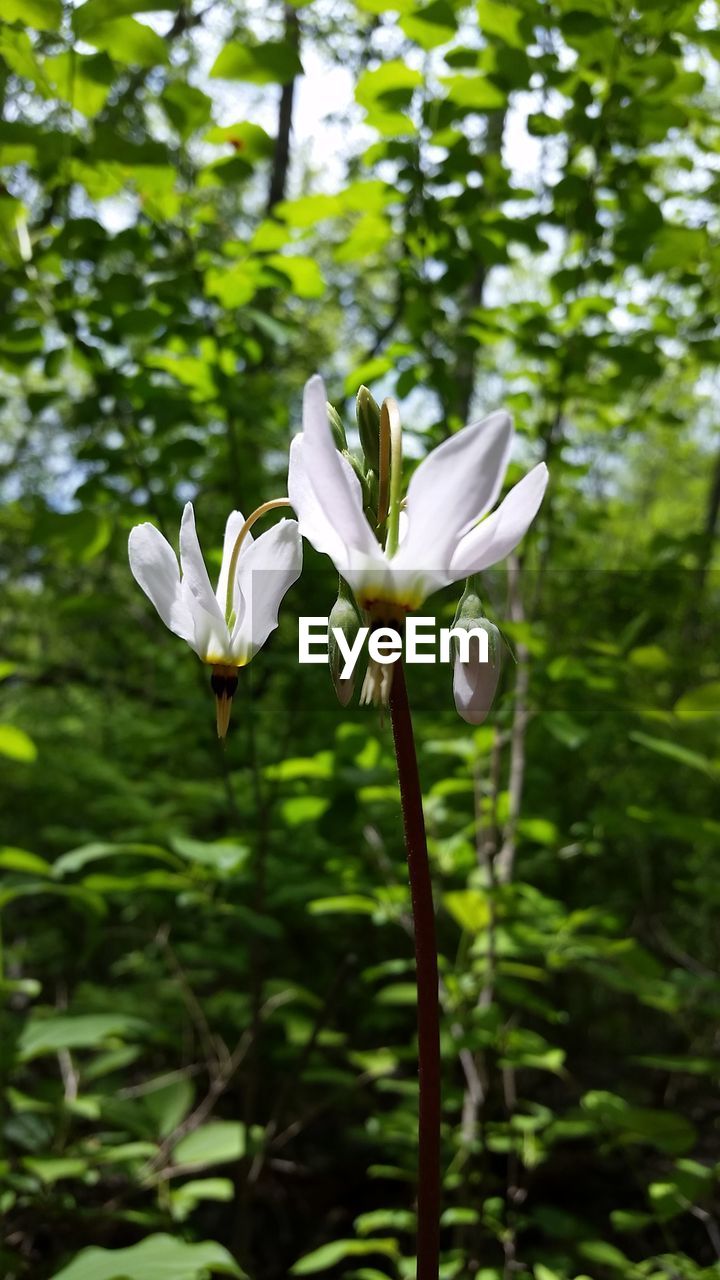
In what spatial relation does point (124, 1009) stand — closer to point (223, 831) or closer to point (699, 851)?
point (223, 831)

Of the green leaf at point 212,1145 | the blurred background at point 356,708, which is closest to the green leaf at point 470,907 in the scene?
the blurred background at point 356,708

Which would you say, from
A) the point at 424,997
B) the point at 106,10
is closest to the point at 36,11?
the point at 106,10

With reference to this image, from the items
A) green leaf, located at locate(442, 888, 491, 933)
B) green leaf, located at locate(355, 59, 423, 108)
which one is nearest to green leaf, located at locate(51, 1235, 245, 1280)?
green leaf, located at locate(442, 888, 491, 933)

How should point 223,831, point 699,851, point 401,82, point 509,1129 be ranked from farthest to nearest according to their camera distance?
point 699,851 → point 223,831 → point 509,1129 → point 401,82

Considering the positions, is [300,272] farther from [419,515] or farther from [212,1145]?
[212,1145]

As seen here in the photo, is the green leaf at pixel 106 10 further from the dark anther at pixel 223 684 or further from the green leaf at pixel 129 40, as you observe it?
the dark anther at pixel 223 684

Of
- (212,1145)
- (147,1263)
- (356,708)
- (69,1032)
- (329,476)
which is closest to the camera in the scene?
(329,476)

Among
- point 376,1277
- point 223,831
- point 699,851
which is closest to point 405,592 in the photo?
point 376,1277
